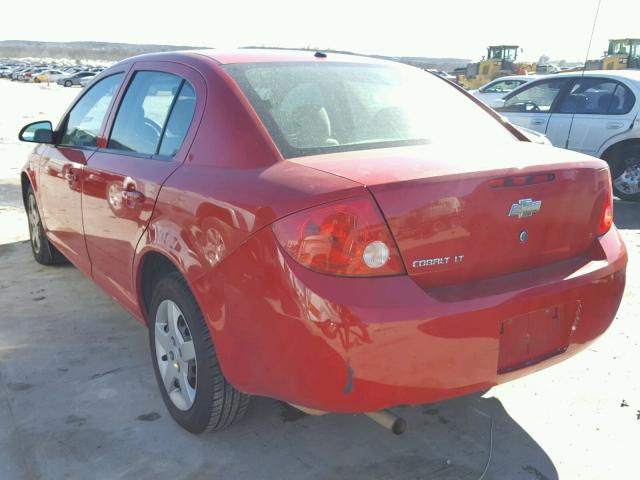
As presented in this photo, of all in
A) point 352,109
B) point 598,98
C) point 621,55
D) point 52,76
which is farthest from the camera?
point 52,76

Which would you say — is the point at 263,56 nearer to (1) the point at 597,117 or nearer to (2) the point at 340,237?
(2) the point at 340,237

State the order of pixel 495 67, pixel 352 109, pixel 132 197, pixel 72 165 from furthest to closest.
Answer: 1. pixel 495 67
2. pixel 72 165
3. pixel 132 197
4. pixel 352 109

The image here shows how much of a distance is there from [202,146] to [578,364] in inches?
93.6

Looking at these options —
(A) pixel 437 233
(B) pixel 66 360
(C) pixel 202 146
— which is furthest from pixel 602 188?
(B) pixel 66 360

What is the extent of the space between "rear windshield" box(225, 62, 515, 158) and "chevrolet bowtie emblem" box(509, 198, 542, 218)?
492mm

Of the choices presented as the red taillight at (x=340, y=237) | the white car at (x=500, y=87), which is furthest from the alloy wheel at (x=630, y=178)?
the white car at (x=500, y=87)

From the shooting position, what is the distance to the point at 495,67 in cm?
3177

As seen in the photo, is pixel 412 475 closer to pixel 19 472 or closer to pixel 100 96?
pixel 19 472

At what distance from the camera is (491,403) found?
3.21m

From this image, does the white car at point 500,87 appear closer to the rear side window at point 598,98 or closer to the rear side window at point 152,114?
the rear side window at point 598,98

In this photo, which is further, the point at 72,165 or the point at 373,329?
the point at 72,165

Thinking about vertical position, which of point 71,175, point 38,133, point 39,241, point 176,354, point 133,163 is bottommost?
point 39,241

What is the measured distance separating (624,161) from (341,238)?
690 centimetres

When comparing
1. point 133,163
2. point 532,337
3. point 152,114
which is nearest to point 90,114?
point 152,114
